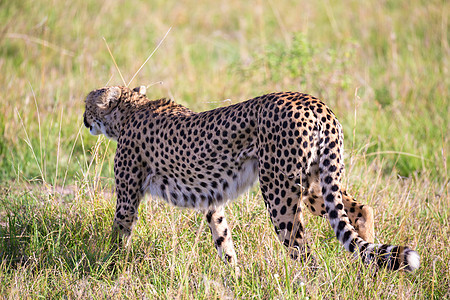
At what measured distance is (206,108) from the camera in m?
6.31

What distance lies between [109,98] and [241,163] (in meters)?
1.19

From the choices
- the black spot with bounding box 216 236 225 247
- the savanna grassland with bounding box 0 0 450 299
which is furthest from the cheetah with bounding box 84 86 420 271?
the savanna grassland with bounding box 0 0 450 299

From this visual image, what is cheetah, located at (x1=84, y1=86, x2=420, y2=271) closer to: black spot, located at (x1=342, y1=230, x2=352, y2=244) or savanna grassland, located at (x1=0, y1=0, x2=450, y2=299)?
black spot, located at (x1=342, y1=230, x2=352, y2=244)

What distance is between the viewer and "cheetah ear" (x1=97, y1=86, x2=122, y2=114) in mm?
4207

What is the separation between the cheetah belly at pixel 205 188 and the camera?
11.6ft

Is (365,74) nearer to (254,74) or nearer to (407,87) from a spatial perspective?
(407,87)

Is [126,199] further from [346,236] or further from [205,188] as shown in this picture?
[346,236]

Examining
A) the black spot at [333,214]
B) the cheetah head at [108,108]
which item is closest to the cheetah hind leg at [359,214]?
the black spot at [333,214]

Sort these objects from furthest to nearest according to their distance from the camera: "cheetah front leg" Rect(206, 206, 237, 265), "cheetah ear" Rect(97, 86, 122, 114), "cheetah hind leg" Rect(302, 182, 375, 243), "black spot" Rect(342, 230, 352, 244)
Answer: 1. "cheetah ear" Rect(97, 86, 122, 114)
2. "cheetah front leg" Rect(206, 206, 237, 265)
3. "cheetah hind leg" Rect(302, 182, 375, 243)
4. "black spot" Rect(342, 230, 352, 244)

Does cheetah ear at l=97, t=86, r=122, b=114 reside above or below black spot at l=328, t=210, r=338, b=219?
above

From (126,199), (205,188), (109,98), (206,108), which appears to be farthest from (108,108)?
(206,108)

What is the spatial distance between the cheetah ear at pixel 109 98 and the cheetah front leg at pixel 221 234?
3.29 ft

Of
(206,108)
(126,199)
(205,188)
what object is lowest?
(206,108)

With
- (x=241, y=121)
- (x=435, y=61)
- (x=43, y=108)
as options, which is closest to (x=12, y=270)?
(x=241, y=121)
